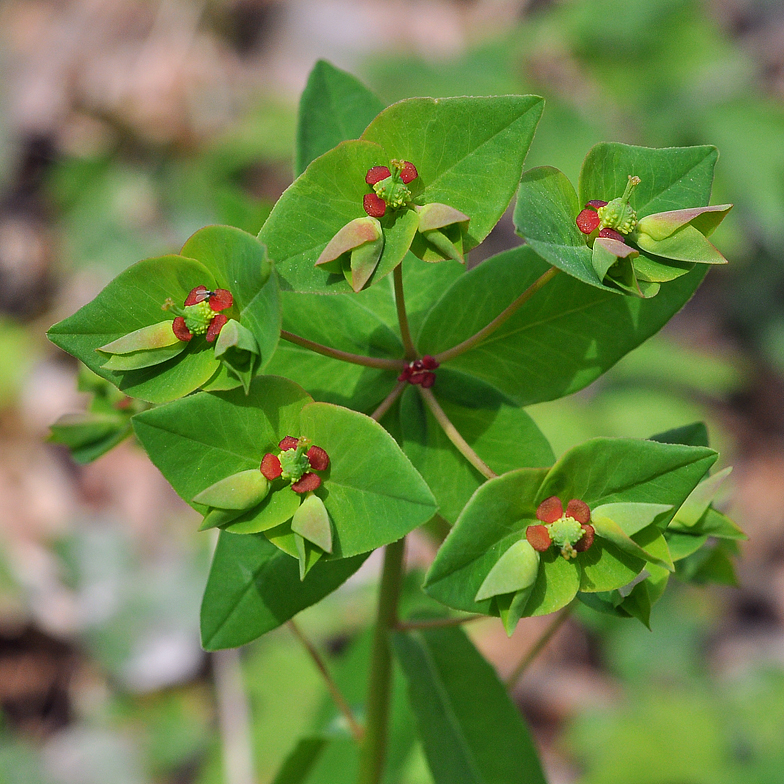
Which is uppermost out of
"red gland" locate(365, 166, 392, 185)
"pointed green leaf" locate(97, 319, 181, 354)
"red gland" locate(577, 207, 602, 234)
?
"red gland" locate(365, 166, 392, 185)

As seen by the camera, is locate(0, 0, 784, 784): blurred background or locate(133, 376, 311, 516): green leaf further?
locate(0, 0, 784, 784): blurred background

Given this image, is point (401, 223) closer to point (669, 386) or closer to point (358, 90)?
point (358, 90)

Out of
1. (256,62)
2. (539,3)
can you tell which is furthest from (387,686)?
(539,3)

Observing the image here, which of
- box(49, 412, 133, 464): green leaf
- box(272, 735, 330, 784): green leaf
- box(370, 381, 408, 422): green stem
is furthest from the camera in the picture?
box(272, 735, 330, 784): green leaf

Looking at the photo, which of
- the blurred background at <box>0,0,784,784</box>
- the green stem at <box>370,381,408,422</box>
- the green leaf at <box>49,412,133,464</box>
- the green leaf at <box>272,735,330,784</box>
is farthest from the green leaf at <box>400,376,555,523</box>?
the blurred background at <box>0,0,784,784</box>

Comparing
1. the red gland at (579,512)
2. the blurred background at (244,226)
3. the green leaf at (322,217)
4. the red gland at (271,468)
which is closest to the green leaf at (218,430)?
the red gland at (271,468)

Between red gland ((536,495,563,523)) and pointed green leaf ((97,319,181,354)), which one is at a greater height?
pointed green leaf ((97,319,181,354))

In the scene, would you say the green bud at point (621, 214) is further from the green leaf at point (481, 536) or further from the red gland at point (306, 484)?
the red gland at point (306, 484)

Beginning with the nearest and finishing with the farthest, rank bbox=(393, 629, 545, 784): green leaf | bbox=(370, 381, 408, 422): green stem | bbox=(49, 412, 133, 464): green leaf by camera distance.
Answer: bbox=(370, 381, 408, 422): green stem → bbox=(393, 629, 545, 784): green leaf → bbox=(49, 412, 133, 464): green leaf

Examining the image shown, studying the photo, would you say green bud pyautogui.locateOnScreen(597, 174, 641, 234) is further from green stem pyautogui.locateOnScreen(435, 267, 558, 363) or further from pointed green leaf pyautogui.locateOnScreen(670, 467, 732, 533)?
pointed green leaf pyautogui.locateOnScreen(670, 467, 732, 533)
